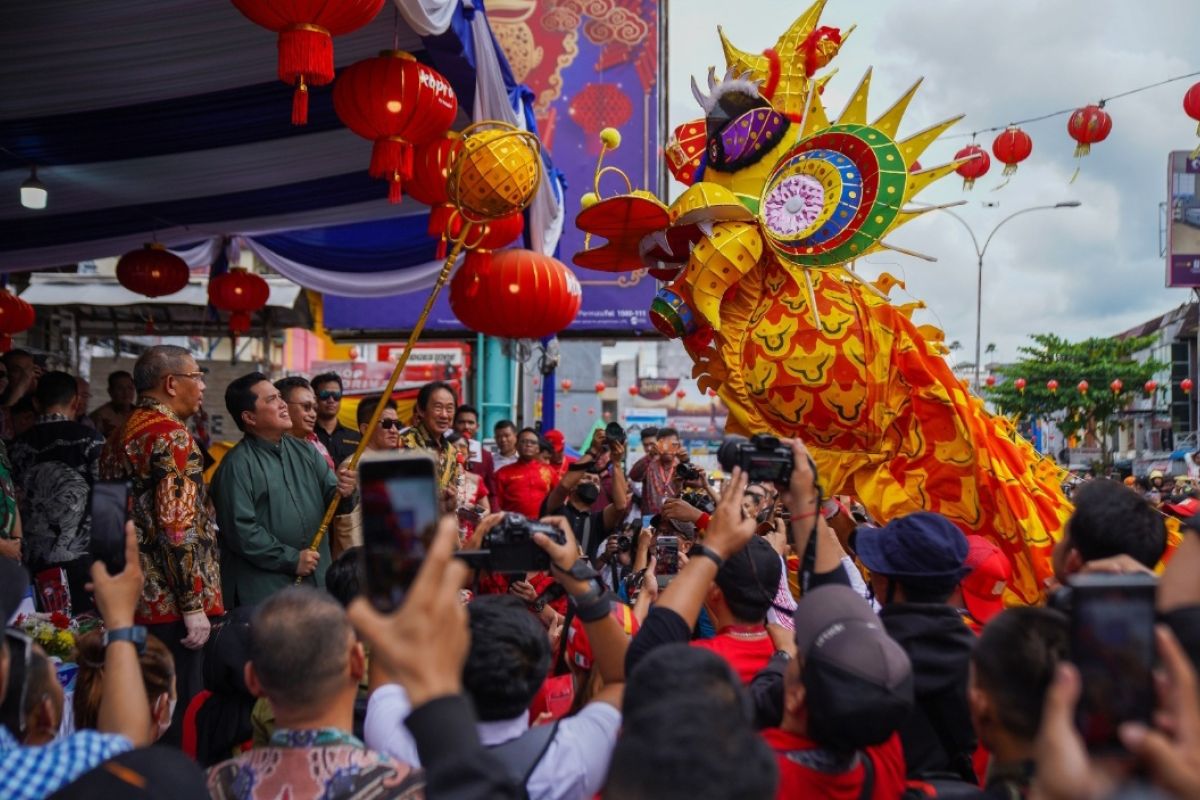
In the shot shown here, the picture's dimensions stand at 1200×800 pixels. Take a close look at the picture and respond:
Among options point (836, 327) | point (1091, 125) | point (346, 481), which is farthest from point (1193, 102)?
point (346, 481)

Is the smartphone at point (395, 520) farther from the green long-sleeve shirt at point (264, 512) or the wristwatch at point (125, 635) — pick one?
the green long-sleeve shirt at point (264, 512)

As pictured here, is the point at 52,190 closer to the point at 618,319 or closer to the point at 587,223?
the point at 587,223

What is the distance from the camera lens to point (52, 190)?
21.7 ft

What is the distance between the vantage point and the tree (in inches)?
1190

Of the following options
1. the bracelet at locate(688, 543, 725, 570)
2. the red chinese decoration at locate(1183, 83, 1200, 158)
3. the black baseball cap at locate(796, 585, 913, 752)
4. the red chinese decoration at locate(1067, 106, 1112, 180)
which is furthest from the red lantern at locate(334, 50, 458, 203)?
the red chinese decoration at locate(1183, 83, 1200, 158)

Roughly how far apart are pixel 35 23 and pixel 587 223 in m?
2.62

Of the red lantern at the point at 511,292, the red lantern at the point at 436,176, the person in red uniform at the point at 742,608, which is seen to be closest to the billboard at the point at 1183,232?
the red lantern at the point at 511,292

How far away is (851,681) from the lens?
163 centimetres

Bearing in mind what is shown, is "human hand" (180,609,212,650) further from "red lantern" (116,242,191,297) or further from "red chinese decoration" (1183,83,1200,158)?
"red chinese decoration" (1183,83,1200,158)

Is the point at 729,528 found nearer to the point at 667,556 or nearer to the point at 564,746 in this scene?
the point at 564,746

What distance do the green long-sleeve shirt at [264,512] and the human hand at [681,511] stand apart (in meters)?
1.43

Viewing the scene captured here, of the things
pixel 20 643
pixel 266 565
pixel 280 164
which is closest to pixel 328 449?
pixel 266 565

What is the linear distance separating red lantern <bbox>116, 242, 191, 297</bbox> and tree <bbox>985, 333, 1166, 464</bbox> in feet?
91.0

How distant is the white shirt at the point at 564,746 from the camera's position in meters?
1.68
